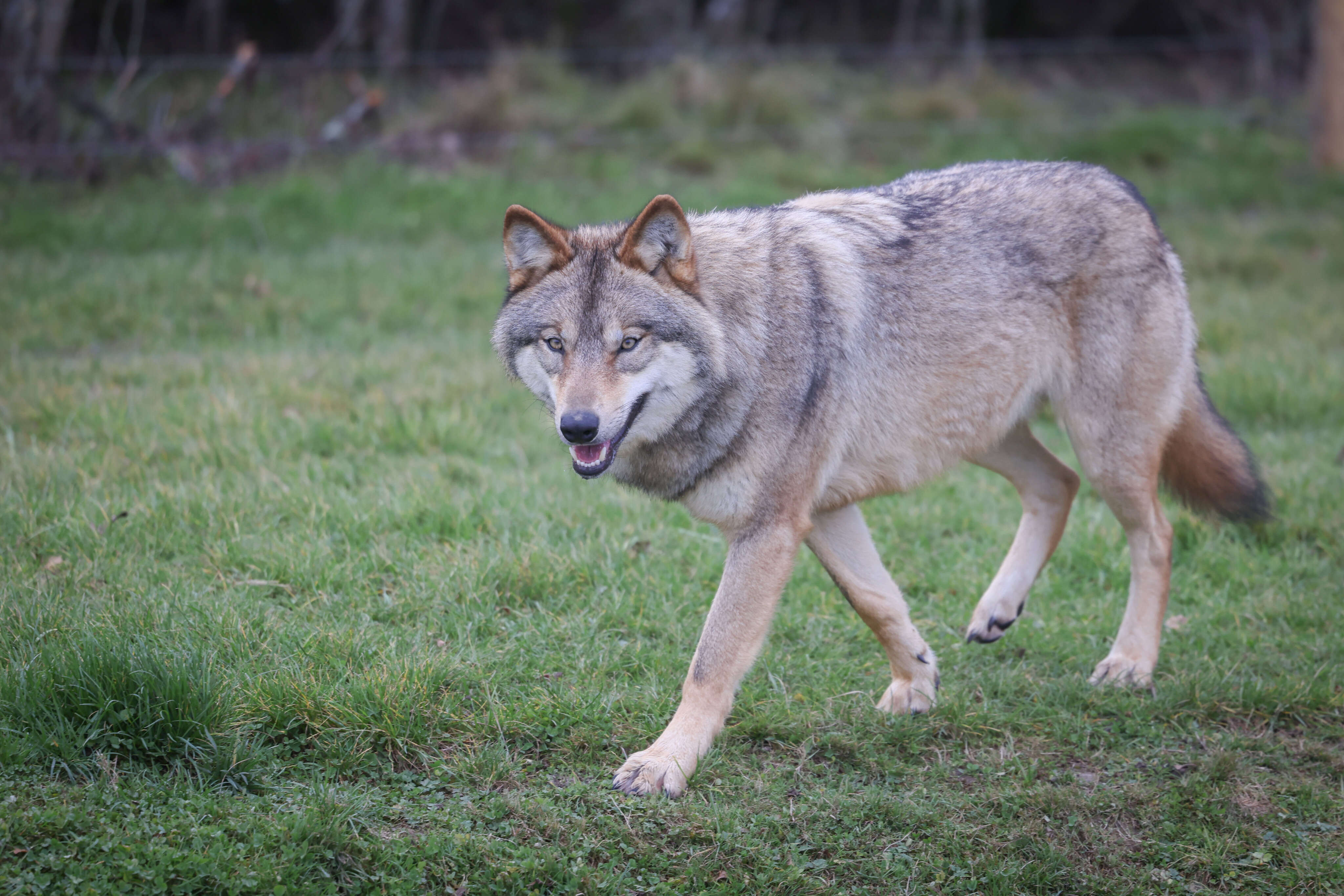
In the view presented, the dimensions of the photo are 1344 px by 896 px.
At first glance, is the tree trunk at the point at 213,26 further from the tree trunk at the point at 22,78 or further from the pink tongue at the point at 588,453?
the pink tongue at the point at 588,453

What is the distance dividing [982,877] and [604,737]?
4.19 feet

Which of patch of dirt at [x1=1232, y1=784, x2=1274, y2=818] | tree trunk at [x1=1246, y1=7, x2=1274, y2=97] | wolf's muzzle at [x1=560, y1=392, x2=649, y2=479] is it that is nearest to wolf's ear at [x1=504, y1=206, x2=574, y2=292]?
wolf's muzzle at [x1=560, y1=392, x2=649, y2=479]

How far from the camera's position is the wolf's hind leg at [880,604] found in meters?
3.82

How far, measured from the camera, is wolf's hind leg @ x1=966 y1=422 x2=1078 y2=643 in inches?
169

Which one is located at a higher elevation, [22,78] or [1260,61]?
[1260,61]

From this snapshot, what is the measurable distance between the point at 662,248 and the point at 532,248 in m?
0.46

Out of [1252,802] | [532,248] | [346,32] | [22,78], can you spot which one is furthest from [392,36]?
[1252,802]

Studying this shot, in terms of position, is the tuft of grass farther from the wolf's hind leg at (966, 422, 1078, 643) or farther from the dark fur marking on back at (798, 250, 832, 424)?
the wolf's hind leg at (966, 422, 1078, 643)

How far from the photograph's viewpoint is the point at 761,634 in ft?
11.8

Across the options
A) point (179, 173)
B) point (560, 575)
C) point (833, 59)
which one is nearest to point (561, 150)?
point (179, 173)

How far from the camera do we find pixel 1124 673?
13.6 feet

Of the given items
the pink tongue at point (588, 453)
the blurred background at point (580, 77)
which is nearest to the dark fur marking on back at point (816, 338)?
the pink tongue at point (588, 453)

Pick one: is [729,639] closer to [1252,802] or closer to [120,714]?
[1252,802]

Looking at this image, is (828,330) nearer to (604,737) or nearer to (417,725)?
(604,737)
